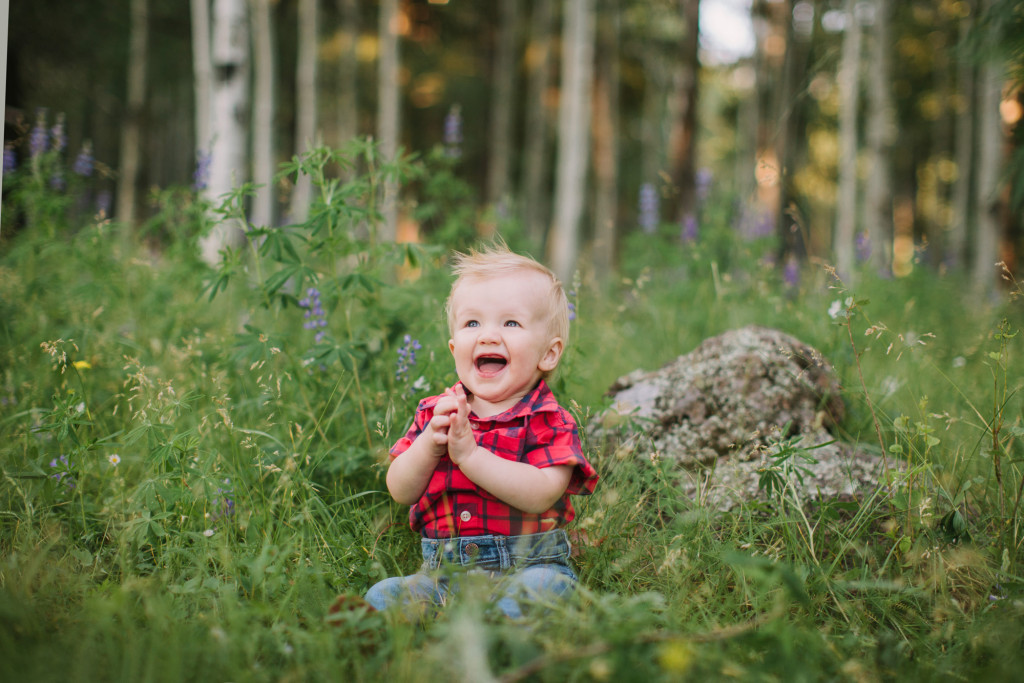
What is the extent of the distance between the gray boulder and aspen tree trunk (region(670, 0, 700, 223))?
498cm

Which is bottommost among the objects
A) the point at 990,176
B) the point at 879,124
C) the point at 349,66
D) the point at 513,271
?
the point at 513,271

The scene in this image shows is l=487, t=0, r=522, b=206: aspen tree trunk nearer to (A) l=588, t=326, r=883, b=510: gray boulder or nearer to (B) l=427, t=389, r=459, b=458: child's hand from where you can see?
(A) l=588, t=326, r=883, b=510: gray boulder

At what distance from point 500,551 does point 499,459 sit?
31 cm

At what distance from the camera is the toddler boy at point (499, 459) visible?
182 centimetres

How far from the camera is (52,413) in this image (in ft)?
7.04

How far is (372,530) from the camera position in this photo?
7.14ft

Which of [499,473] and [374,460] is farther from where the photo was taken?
[374,460]

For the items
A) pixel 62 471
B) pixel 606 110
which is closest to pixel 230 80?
pixel 62 471

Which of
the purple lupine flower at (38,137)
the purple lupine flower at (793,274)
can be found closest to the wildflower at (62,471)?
the purple lupine flower at (38,137)

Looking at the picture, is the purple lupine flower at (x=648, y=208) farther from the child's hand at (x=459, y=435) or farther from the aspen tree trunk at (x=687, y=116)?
the child's hand at (x=459, y=435)

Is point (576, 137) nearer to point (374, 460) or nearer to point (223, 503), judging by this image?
point (374, 460)

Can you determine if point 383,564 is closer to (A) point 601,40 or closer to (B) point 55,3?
(A) point 601,40

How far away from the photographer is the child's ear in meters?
2.03

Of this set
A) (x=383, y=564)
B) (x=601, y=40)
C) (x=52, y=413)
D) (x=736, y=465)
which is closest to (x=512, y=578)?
(x=383, y=564)
